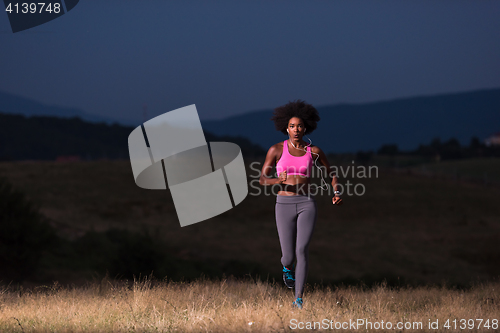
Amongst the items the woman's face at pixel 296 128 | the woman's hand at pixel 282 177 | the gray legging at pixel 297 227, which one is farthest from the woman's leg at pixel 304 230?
the woman's face at pixel 296 128

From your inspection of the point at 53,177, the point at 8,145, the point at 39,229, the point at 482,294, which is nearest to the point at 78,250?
the point at 39,229

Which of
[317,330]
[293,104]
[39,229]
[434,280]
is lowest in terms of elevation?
[434,280]

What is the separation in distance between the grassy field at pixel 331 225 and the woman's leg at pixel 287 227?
19658mm

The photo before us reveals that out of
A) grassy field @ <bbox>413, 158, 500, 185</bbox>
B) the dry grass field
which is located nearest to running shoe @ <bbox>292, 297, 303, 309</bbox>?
the dry grass field

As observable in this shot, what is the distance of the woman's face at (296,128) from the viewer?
6.41 metres

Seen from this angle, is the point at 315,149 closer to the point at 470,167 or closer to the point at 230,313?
the point at 230,313

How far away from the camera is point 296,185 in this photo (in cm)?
641

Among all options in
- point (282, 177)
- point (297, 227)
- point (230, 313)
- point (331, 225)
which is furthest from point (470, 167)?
point (230, 313)

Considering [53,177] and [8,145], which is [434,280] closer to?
[53,177]

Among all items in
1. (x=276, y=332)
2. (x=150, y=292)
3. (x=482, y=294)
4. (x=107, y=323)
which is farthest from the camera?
(x=482, y=294)

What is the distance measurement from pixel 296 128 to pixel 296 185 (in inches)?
29.7

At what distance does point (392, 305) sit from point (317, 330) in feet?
7.53

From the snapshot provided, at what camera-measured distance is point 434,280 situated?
34719mm

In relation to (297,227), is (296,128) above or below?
above
